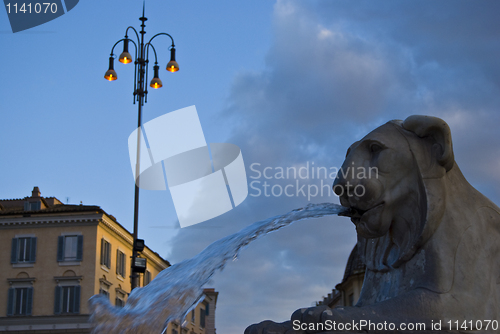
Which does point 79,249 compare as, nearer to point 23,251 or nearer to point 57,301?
point 57,301

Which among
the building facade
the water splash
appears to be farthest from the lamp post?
the building facade

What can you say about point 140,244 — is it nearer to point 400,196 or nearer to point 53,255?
point 400,196

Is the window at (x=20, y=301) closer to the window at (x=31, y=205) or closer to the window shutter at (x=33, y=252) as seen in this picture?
the window shutter at (x=33, y=252)


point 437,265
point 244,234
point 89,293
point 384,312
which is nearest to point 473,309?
point 437,265

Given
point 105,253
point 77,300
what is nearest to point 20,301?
point 77,300

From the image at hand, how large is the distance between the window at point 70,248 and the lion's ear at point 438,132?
45.4 m

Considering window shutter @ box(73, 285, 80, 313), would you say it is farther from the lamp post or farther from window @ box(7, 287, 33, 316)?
the lamp post

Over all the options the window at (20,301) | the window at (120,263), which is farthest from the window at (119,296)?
the window at (20,301)

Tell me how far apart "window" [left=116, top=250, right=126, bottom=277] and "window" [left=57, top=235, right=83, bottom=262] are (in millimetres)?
4053

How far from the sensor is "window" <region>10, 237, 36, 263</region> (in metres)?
47.2

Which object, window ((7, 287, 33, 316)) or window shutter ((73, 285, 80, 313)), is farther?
window ((7, 287, 33, 316))

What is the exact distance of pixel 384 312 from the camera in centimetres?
277

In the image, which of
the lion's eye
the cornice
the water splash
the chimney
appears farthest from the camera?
the chimney

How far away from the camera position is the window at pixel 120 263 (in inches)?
1969
